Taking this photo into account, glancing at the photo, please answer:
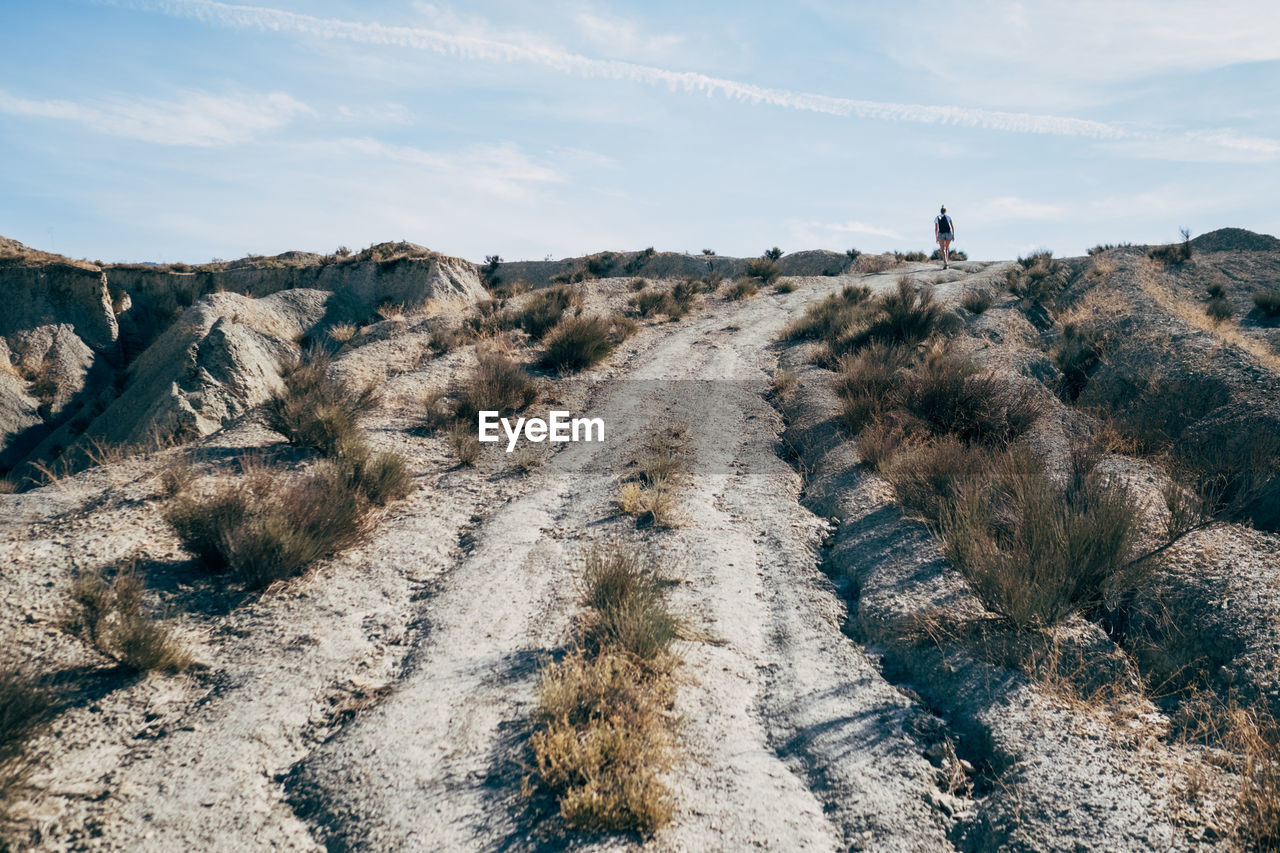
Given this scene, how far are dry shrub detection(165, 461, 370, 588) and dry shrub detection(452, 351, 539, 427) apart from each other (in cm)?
424

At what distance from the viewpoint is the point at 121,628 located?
4.63 meters

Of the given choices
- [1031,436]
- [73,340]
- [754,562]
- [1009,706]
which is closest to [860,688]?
[1009,706]

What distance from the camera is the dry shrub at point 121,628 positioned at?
457cm

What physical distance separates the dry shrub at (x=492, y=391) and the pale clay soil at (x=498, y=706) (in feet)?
11.7

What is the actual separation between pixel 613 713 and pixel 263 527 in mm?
3859

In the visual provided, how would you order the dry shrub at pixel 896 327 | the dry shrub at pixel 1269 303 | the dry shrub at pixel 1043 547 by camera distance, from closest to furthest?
the dry shrub at pixel 1043 547 → the dry shrub at pixel 896 327 → the dry shrub at pixel 1269 303

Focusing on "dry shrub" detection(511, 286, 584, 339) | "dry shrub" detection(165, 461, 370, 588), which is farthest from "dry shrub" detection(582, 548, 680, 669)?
"dry shrub" detection(511, 286, 584, 339)

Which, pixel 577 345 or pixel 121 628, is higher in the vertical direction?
pixel 577 345

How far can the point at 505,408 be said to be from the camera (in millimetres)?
11859

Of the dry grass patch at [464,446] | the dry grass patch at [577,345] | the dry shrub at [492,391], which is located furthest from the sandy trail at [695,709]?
the dry grass patch at [577,345]

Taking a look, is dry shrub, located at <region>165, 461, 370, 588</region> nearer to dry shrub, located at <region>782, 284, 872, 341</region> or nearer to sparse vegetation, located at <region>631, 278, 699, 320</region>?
dry shrub, located at <region>782, 284, 872, 341</region>

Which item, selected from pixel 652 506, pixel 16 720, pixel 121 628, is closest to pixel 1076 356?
pixel 652 506

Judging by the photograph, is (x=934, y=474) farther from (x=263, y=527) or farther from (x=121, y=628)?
(x=121, y=628)

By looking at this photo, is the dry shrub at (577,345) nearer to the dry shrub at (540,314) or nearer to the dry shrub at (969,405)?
the dry shrub at (540,314)
